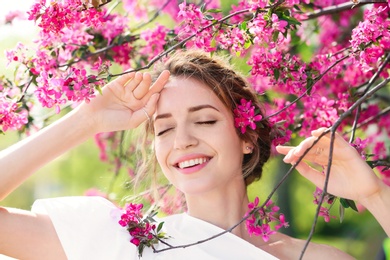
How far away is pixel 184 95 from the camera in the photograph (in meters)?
2.90

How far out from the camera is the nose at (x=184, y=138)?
2805 millimetres

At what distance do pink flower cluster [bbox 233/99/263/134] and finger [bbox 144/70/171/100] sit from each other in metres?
0.29

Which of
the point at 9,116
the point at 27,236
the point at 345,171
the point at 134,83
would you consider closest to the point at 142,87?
the point at 134,83

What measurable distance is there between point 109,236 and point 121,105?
46 centimetres

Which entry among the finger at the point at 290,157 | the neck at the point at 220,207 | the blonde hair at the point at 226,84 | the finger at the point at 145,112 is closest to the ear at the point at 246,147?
the blonde hair at the point at 226,84

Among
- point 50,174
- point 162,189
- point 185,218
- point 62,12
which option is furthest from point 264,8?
point 50,174

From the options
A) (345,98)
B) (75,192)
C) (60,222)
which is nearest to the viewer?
(60,222)

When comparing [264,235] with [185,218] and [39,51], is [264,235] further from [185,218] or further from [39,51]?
[39,51]

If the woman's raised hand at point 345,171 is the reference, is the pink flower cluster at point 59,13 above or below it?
above

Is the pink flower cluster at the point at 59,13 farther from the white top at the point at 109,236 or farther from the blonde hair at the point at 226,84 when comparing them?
the white top at the point at 109,236

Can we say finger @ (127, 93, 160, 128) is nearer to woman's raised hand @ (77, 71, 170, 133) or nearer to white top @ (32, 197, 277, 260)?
woman's raised hand @ (77, 71, 170, 133)

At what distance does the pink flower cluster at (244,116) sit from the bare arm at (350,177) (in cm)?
37

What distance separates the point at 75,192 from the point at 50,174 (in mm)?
1682

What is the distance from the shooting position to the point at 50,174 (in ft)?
51.7
